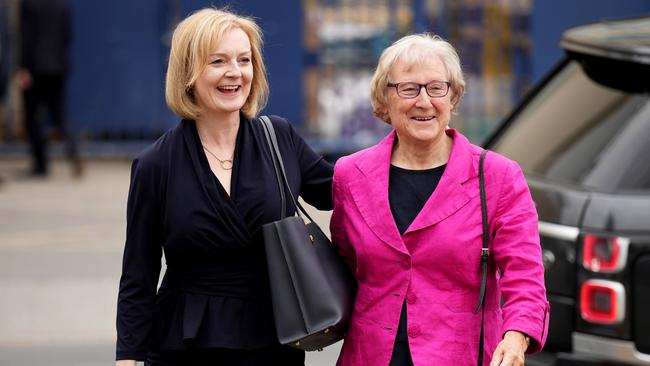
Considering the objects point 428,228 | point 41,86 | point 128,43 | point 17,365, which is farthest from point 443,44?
point 128,43

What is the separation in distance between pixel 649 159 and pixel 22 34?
32.9 feet

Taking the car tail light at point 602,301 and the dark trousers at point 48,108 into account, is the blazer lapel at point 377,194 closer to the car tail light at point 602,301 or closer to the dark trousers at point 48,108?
the car tail light at point 602,301

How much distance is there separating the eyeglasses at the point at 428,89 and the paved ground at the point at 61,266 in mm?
3727

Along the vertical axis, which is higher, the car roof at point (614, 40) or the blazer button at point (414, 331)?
the car roof at point (614, 40)

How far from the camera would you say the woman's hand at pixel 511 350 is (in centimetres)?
340

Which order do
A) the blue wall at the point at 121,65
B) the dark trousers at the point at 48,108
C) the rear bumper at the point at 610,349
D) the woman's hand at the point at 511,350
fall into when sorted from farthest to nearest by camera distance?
the blue wall at the point at 121,65 < the dark trousers at the point at 48,108 < the rear bumper at the point at 610,349 < the woman's hand at the point at 511,350

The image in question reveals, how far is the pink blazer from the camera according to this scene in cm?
350

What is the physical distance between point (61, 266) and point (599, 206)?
18.5 feet

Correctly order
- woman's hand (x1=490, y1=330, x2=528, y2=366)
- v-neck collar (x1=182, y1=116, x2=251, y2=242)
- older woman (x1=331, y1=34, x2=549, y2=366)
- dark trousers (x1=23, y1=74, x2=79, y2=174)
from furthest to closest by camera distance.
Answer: dark trousers (x1=23, y1=74, x2=79, y2=174), v-neck collar (x1=182, y1=116, x2=251, y2=242), older woman (x1=331, y1=34, x2=549, y2=366), woman's hand (x1=490, y1=330, x2=528, y2=366)

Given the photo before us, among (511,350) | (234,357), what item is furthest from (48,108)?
(511,350)

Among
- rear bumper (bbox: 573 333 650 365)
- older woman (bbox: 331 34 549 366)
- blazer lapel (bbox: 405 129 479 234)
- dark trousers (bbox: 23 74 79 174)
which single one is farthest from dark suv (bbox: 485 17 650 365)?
dark trousers (bbox: 23 74 79 174)

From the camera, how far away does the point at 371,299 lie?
3.62 m

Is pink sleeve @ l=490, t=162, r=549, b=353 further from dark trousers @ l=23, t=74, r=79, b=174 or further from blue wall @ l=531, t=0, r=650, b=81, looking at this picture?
blue wall @ l=531, t=0, r=650, b=81

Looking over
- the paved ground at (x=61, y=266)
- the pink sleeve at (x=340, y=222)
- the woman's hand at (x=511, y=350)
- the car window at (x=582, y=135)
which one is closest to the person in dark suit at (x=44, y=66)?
the paved ground at (x=61, y=266)
